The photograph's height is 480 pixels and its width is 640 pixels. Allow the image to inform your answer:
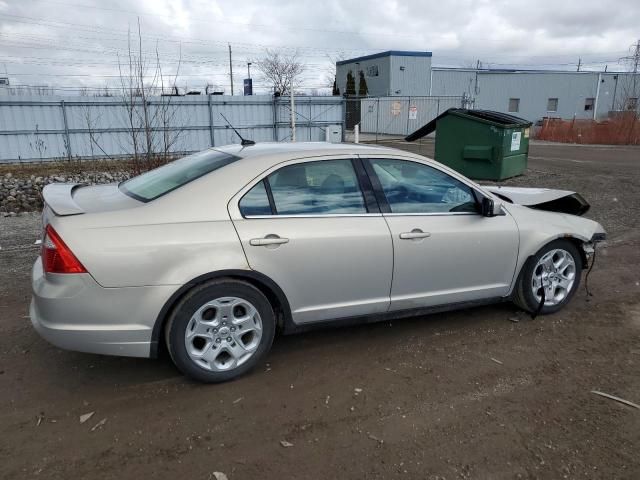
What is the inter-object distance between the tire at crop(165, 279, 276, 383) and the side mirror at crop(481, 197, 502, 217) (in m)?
1.83

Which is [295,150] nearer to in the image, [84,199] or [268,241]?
[268,241]

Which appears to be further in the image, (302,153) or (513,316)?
(513,316)

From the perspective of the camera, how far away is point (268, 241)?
10.7 ft

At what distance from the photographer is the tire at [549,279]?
169 inches

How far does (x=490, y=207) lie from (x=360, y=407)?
1841 millimetres

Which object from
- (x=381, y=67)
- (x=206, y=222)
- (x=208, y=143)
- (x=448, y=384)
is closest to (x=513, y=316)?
(x=448, y=384)

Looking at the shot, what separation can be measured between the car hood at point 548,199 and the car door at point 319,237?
1561 millimetres

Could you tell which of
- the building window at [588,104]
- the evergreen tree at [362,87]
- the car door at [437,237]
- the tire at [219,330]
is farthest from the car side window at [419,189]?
the building window at [588,104]

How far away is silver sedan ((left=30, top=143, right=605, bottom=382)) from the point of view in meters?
3.01

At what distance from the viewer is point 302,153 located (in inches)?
142

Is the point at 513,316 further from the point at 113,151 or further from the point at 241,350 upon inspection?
the point at 113,151

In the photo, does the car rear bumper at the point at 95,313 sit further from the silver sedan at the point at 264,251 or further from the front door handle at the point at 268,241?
the front door handle at the point at 268,241

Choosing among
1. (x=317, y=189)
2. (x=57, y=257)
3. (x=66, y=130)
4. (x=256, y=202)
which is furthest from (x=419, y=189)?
(x=66, y=130)

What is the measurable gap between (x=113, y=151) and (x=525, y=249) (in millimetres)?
17839
